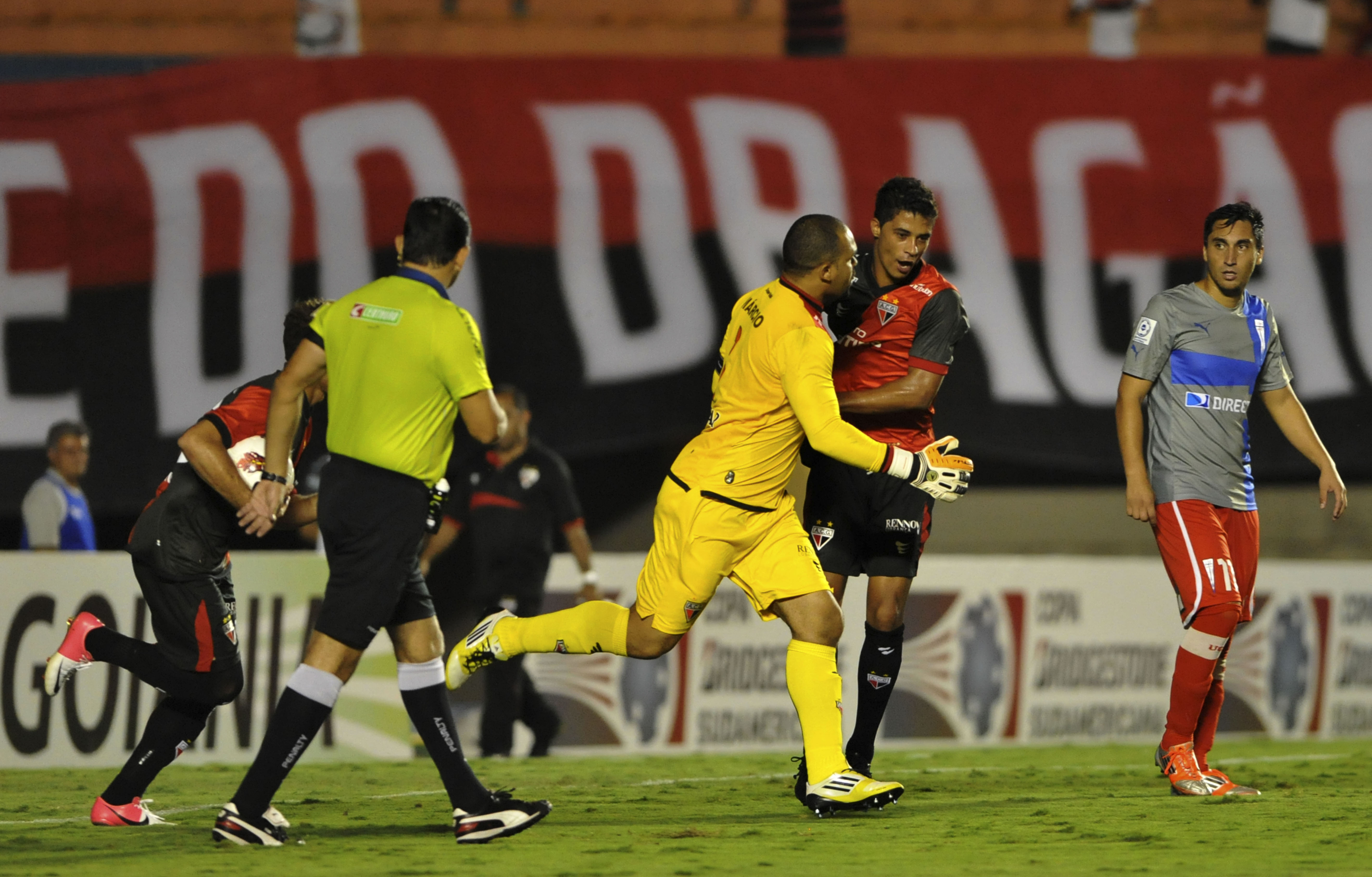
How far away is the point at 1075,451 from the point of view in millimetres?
12102

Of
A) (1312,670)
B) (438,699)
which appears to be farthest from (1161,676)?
(438,699)

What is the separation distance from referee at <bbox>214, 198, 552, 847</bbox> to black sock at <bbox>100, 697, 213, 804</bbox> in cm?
67

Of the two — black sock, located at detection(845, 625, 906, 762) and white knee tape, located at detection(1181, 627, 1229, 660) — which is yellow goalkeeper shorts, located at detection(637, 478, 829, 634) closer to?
black sock, located at detection(845, 625, 906, 762)

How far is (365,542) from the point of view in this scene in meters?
5.12

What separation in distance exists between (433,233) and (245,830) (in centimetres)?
208

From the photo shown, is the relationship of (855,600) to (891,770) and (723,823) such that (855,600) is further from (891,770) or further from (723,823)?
(723,823)

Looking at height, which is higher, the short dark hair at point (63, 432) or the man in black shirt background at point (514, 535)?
the short dark hair at point (63, 432)

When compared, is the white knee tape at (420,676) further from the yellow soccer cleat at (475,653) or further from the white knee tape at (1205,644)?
the white knee tape at (1205,644)

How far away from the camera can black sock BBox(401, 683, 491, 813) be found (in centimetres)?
528

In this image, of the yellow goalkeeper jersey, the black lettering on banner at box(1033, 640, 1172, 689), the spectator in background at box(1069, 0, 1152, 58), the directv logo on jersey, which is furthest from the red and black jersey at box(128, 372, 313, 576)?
the spectator in background at box(1069, 0, 1152, 58)

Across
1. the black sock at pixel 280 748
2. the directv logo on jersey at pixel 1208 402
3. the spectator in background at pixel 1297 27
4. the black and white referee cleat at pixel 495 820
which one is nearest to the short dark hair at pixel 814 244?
the directv logo on jersey at pixel 1208 402

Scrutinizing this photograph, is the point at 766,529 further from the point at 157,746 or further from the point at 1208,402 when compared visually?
the point at 157,746

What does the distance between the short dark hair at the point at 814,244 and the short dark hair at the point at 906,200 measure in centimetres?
52

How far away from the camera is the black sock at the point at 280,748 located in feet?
16.7
